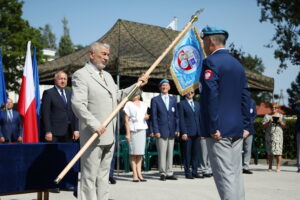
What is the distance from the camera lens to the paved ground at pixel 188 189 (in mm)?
7953

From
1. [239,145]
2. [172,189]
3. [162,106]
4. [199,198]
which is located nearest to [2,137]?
[162,106]

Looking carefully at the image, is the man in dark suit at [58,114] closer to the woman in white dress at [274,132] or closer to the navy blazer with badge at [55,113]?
the navy blazer with badge at [55,113]

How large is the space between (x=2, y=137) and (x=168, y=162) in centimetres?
445

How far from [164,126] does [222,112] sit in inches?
233

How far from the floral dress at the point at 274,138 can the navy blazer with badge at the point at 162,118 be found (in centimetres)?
367

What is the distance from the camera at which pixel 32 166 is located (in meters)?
5.85

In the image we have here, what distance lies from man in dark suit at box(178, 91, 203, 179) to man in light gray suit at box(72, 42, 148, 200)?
569 centimetres

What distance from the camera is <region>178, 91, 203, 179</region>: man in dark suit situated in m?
11.2

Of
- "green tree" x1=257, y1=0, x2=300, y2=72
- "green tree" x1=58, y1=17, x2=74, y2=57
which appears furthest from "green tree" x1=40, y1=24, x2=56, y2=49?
"green tree" x1=257, y1=0, x2=300, y2=72

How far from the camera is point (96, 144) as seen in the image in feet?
17.7

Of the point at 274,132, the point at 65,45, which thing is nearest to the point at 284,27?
the point at 274,132

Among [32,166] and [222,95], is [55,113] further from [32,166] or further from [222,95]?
[222,95]

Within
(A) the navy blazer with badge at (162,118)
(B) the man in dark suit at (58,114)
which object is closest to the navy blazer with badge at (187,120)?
(A) the navy blazer with badge at (162,118)

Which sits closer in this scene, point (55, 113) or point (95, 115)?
point (95, 115)
